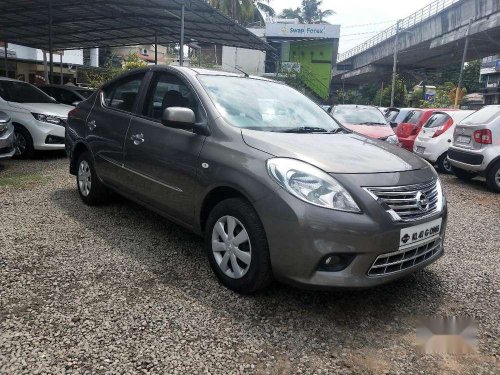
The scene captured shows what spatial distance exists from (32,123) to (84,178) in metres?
3.46

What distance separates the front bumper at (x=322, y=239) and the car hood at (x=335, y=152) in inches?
12.8

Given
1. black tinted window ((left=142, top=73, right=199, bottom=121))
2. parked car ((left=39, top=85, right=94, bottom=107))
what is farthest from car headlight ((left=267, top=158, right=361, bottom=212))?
parked car ((left=39, top=85, right=94, bottom=107))

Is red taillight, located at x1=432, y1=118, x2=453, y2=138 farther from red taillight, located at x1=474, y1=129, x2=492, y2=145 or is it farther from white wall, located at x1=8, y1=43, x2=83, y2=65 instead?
white wall, located at x1=8, y1=43, x2=83, y2=65

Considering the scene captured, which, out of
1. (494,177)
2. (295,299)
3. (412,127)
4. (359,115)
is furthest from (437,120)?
(295,299)

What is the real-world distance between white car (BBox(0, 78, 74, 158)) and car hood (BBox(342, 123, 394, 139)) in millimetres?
5539

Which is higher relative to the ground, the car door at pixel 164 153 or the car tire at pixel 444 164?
the car door at pixel 164 153

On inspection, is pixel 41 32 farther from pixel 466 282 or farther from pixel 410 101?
pixel 410 101

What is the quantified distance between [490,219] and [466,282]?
2518mm

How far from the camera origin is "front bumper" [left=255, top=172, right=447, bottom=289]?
2580 millimetres

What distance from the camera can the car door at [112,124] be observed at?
4.28m

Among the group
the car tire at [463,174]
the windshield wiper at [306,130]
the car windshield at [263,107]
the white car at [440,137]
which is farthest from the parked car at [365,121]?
the windshield wiper at [306,130]

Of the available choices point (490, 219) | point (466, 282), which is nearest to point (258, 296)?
point (466, 282)

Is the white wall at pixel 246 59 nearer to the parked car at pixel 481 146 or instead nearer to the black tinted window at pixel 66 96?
the black tinted window at pixel 66 96

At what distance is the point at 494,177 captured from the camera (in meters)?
7.21
